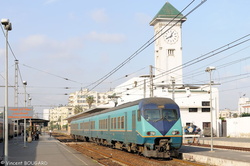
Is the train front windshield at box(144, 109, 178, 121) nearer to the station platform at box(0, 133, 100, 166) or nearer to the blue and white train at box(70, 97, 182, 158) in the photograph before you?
the blue and white train at box(70, 97, 182, 158)

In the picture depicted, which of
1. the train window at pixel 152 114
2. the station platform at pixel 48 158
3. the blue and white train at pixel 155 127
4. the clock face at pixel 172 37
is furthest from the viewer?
the clock face at pixel 172 37

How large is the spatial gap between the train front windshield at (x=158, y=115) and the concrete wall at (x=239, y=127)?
115 feet

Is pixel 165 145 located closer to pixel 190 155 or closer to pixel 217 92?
pixel 190 155

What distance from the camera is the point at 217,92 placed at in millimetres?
63469

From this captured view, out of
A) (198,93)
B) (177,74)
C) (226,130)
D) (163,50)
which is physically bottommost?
(226,130)

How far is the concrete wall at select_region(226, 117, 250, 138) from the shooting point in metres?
53.8

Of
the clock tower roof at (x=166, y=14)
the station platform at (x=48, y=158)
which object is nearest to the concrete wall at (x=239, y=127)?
the station platform at (x=48, y=158)

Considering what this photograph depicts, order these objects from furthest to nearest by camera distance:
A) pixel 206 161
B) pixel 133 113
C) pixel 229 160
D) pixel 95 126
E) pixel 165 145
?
pixel 95 126
pixel 133 113
pixel 165 145
pixel 206 161
pixel 229 160

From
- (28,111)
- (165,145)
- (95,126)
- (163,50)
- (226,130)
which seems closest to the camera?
(165,145)

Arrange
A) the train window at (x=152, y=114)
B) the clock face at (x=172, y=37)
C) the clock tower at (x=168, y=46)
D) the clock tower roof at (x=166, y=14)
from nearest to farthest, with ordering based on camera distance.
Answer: the train window at (x=152, y=114), the clock tower roof at (x=166, y=14), the clock tower at (x=168, y=46), the clock face at (x=172, y=37)

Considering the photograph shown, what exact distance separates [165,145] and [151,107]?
2.16 metres

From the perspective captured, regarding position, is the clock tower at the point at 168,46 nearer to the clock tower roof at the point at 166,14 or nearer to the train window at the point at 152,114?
the clock tower roof at the point at 166,14

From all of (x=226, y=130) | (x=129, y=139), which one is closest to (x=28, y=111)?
(x=129, y=139)

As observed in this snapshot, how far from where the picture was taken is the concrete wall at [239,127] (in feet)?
176
